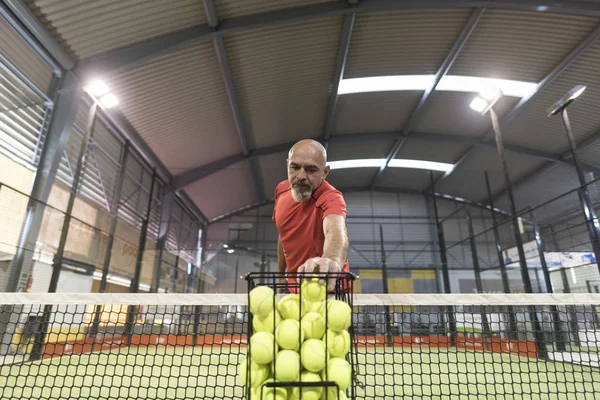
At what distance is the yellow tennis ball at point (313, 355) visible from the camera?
99 centimetres

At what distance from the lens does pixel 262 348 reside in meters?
0.99

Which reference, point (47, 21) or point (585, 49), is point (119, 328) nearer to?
point (47, 21)

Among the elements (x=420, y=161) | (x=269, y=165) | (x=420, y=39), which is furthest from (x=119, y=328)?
(x=420, y=161)

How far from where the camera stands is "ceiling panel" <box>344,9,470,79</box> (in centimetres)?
766

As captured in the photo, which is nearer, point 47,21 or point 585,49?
point 47,21

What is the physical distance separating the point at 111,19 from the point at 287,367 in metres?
6.87

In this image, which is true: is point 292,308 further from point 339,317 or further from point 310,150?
point 310,150

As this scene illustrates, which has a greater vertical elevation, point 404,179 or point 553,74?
point 553,74

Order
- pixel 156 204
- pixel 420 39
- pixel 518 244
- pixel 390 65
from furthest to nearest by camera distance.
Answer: pixel 156 204, pixel 390 65, pixel 420 39, pixel 518 244

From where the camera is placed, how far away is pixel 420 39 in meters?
8.24

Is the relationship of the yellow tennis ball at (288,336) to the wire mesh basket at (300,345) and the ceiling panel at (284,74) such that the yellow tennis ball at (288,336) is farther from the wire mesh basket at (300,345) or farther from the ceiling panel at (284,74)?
the ceiling panel at (284,74)

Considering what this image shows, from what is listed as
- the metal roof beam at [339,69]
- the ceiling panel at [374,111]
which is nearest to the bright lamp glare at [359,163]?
the ceiling panel at [374,111]

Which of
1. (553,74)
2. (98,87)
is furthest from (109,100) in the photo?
(553,74)

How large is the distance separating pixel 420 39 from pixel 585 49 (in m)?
3.46
